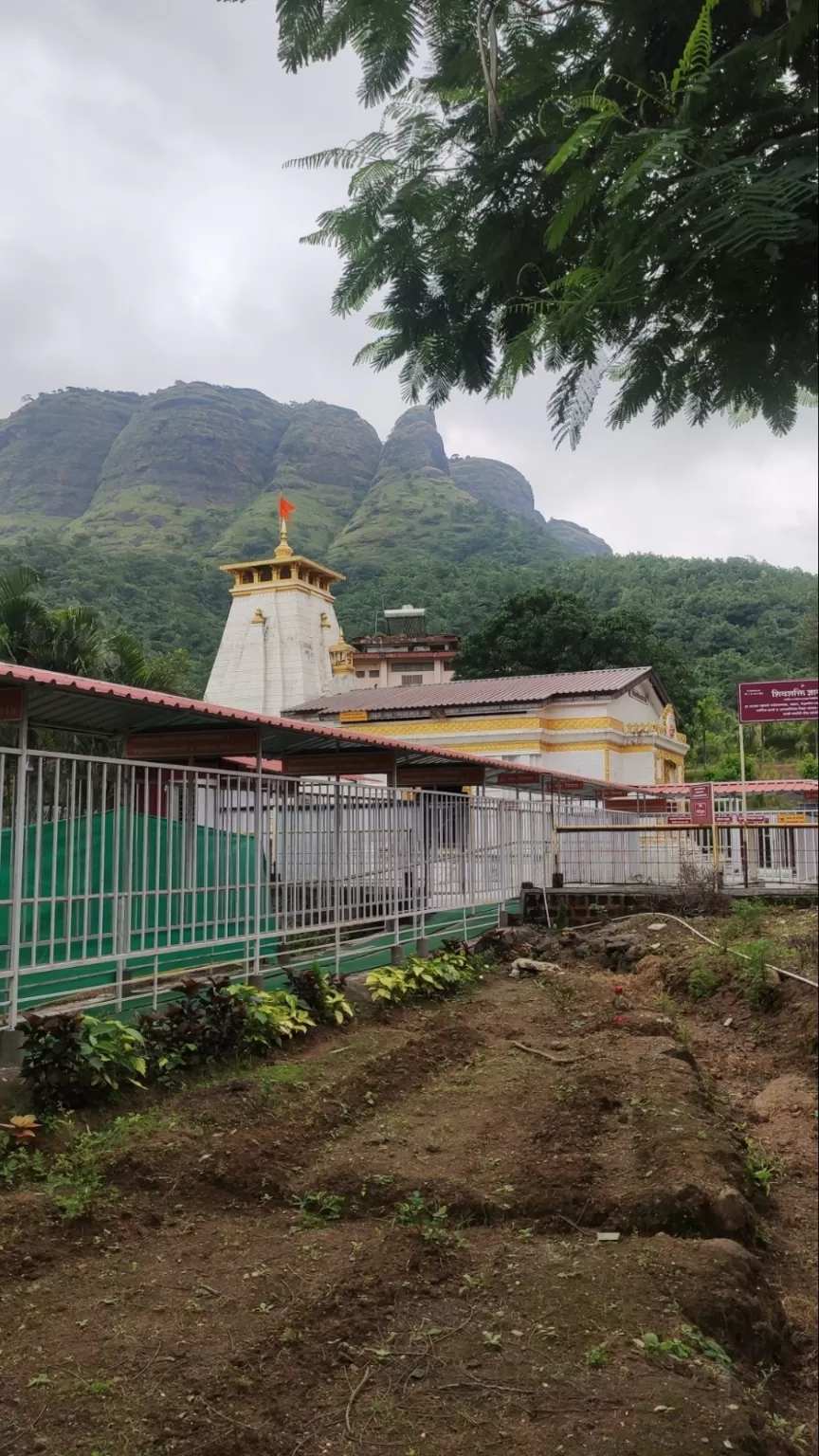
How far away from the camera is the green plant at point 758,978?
8.18 m

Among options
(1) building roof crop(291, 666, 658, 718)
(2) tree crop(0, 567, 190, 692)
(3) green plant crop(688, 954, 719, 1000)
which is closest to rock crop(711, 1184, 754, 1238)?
(3) green plant crop(688, 954, 719, 1000)

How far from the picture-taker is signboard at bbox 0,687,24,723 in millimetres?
5145

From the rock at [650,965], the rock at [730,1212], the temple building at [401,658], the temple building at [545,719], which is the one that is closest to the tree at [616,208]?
the rock at [730,1212]

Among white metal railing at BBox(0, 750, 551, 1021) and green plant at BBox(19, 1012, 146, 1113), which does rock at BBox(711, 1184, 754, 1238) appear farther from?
white metal railing at BBox(0, 750, 551, 1021)

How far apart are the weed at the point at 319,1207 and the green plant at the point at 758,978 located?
512cm

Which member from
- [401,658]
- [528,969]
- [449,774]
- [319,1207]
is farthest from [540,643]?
[319,1207]

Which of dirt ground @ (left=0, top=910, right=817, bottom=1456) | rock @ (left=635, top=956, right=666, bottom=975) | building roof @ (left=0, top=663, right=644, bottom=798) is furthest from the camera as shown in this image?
rock @ (left=635, top=956, right=666, bottom=975)

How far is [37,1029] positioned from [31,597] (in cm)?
1262

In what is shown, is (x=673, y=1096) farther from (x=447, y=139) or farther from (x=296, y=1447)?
(x=447, y=139)

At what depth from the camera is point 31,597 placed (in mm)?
16172

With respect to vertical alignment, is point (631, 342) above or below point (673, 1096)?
above

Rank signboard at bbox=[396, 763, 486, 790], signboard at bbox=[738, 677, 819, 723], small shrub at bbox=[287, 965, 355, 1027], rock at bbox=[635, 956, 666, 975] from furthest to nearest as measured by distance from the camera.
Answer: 1. signboard at bbox=[396, 763, 486, 790]
2. rock at bbox=[635, 956, 666, 975]
3. small shrub at bbox=[287, 965, 355, 1027]
4. signboard at bbox=[738, 677, 819, 723]

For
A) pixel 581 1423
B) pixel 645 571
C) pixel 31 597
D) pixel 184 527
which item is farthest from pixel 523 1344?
pixel 184 527

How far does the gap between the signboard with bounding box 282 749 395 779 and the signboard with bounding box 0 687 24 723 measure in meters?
5.05
